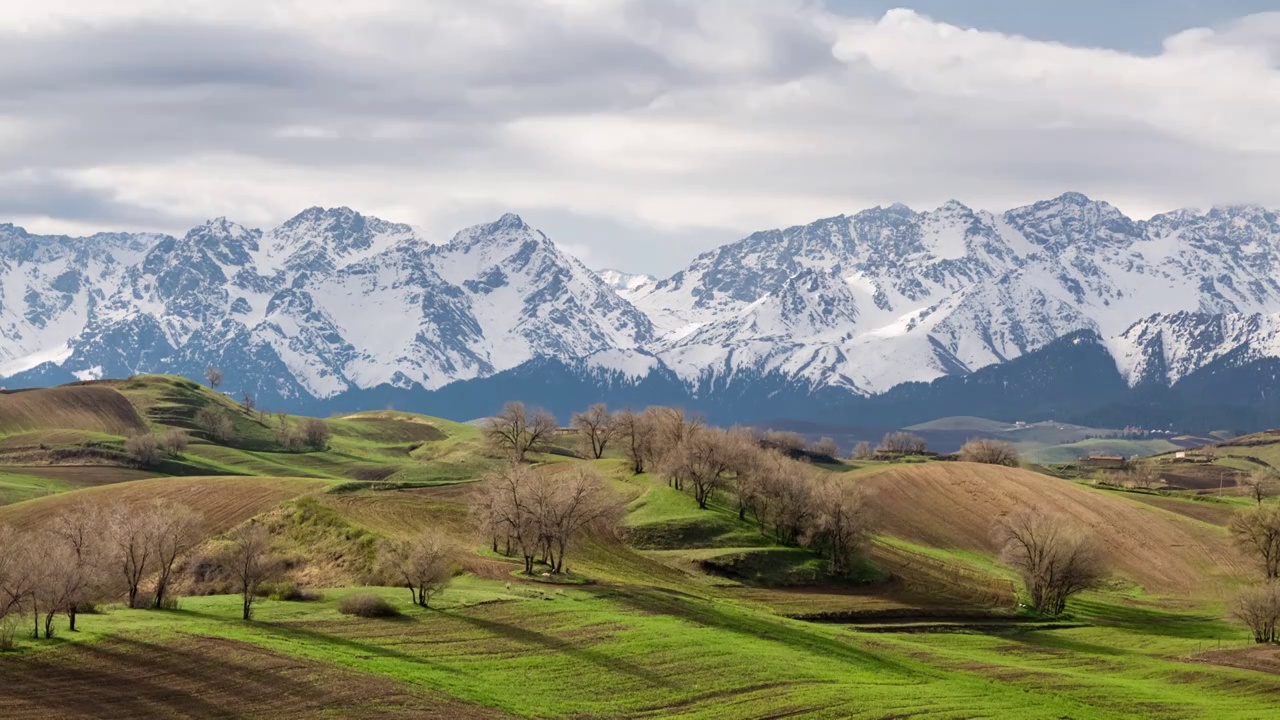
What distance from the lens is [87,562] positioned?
9450 centimetres

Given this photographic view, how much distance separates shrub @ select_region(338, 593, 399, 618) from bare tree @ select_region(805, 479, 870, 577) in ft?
206

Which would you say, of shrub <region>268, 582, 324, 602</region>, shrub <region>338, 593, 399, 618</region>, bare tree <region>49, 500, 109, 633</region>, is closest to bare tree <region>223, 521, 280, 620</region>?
shrub <region>268, 582, 324, 602</region>

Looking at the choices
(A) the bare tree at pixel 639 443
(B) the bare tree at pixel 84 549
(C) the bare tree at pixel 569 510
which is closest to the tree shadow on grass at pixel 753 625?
(C) the bare tree at pixel 569 510

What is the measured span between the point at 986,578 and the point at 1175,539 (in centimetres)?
4047

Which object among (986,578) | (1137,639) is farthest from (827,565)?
(1137,639)

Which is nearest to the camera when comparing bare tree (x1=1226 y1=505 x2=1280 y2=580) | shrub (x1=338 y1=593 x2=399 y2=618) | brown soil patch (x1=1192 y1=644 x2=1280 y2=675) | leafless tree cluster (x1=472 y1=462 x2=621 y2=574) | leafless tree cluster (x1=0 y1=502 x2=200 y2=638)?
leafless tree cluster (x1=0 y1=502 x2=200 y2=638)

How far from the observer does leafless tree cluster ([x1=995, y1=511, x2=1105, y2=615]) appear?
146250 mm

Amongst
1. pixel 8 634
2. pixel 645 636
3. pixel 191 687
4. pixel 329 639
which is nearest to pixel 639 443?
pixel 645 636

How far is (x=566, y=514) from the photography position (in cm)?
13000

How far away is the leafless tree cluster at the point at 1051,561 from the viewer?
146 meters

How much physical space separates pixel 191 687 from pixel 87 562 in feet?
63.8

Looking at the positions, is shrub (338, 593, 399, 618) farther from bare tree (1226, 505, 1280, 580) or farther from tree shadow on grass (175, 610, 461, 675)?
bare tree (1226, 505, 1280, 580)

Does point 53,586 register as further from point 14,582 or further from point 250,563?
point 250,563

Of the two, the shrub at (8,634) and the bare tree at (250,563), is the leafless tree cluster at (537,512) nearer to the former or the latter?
the bare tree at (250,563)
